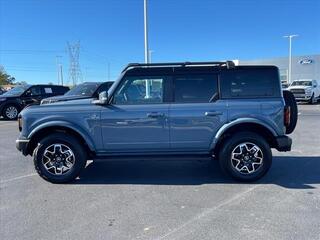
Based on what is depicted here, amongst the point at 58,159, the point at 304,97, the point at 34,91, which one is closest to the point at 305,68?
the point at 304,97

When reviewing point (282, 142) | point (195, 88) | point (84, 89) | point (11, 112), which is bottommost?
point (11, 112)

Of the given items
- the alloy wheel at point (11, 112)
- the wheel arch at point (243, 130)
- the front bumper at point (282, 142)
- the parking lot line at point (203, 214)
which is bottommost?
the parking lot line at point (203, 214)

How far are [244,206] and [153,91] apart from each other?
2.36 metres

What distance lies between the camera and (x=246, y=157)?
18.6 feet

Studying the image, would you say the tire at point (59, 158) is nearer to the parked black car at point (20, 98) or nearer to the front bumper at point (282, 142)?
the front bumper at point (282, 142)

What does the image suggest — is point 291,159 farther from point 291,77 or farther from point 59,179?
point 291,77

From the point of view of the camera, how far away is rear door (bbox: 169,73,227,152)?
5590 millimetres

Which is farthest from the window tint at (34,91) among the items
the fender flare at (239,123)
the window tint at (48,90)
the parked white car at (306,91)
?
the parked white car at (306,91)

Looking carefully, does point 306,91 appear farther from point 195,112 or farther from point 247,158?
point 195,112

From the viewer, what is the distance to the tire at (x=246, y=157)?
5617mm

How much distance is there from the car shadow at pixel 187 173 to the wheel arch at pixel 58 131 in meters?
0.66

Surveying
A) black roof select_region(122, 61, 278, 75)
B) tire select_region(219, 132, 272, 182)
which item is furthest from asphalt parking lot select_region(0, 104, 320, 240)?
black roof select_region(122, 61, 278, 75)

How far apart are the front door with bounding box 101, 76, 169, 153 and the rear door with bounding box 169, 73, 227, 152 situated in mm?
179

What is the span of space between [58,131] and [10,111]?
12.7 meters
